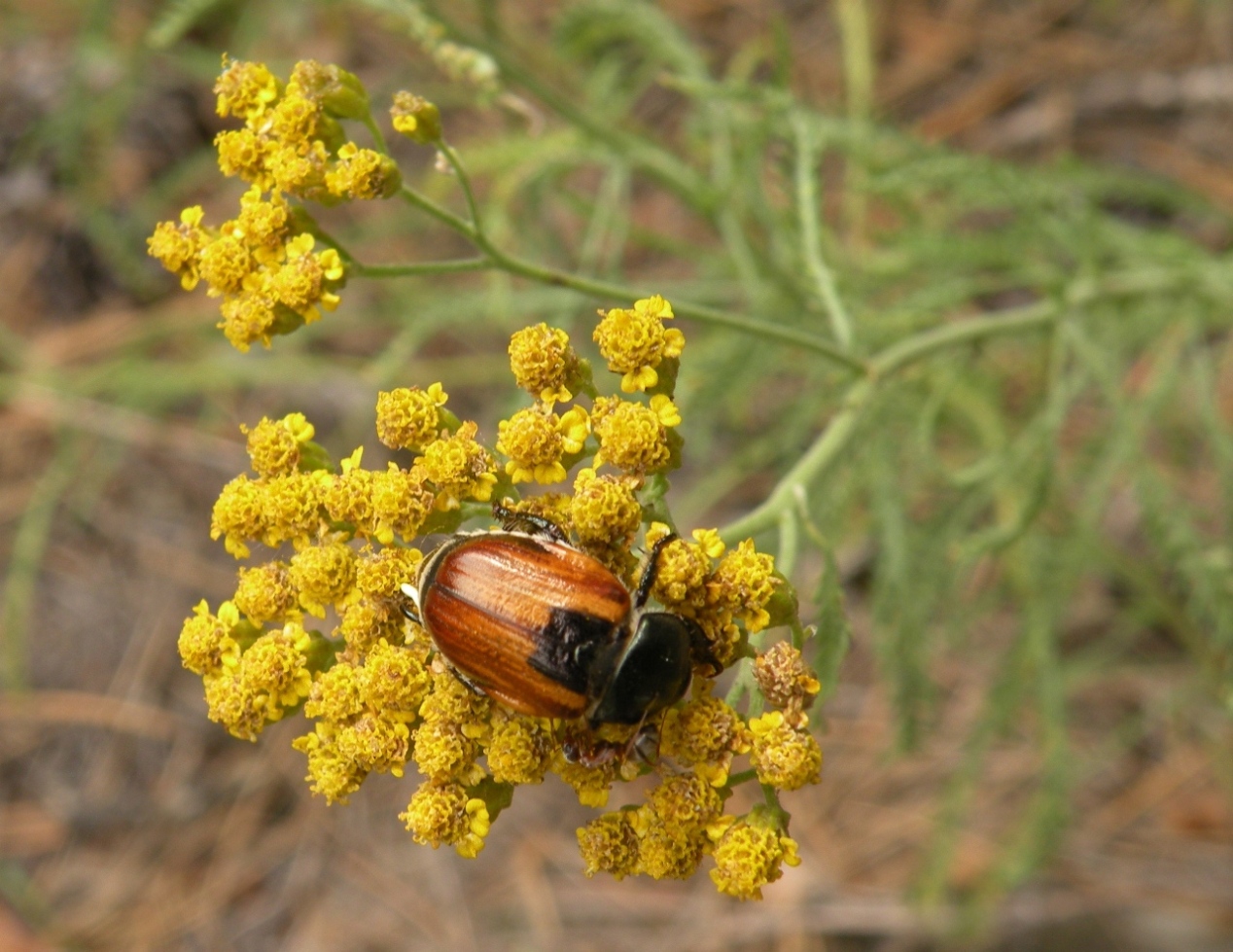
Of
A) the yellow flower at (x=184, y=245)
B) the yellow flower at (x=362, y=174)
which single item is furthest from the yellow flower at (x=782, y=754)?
the yellow flower at (x=184, y=245)

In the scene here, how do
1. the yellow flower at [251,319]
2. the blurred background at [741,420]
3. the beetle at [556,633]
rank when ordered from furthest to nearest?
1. the blurred background at [741,420]
2. the yellow flower at [251,319]
3. the beetle at [556,633]

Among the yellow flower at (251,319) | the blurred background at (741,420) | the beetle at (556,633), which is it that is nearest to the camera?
the beetle at (556,633)

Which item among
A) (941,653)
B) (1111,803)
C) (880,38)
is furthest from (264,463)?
(880,38)

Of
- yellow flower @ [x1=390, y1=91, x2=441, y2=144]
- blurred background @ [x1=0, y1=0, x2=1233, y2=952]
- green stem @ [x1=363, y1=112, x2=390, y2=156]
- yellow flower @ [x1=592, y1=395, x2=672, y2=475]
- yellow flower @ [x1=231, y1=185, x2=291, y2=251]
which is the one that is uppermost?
yellow flower @ [x1=390, y1=91, x2=441, y2=144]

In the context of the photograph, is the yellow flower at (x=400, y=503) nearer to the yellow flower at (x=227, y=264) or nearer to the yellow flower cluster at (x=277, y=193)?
the yellow flower cluster at (x=277, y=193)

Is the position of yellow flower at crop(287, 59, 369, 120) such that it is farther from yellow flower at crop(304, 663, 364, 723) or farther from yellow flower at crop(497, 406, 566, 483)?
yellow flower at crop(304, 663, 364, 723)

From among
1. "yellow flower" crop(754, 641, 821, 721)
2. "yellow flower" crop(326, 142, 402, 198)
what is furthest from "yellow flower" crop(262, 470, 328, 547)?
"yellow flower" crop(754, 641, 821, 721)
